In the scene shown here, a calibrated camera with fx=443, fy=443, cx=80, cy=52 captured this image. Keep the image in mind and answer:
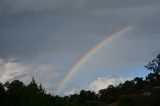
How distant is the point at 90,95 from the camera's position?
153 meters

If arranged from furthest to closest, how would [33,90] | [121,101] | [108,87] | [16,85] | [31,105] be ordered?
[108,87], [121,101], [16,85], [33,90], [31,105]

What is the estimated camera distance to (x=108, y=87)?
16738 cm

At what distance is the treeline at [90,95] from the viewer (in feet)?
204

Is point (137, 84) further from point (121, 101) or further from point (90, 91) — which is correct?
point (121, 101)

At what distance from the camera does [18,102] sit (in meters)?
61.2

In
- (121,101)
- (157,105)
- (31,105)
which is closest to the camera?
(31,105)

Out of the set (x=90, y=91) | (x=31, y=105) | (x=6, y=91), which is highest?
(x=90, y=91)

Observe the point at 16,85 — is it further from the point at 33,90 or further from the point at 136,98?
the point at 136,98

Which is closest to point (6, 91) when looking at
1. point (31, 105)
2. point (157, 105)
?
point (31, 105)

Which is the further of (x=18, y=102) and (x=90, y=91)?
(x=90, y=91)

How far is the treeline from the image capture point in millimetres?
62031

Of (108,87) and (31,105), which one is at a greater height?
(108,87)

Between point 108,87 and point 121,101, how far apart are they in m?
58.6

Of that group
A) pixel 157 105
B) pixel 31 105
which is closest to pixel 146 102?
pixel 157 105
